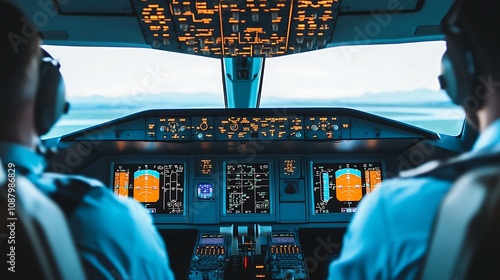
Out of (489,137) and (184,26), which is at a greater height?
(184,26)

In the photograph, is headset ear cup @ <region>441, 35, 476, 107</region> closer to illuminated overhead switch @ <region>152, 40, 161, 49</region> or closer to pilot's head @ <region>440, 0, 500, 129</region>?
pilot's head @ <region>440, 0, 500, 129</region>

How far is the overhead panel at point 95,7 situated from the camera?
180 centimetres

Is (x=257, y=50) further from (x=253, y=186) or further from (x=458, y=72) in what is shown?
(x=253, y=186)

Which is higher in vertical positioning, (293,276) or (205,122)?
(205,122)

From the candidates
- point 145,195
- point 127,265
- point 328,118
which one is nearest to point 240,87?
point 328,118

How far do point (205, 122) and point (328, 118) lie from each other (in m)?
0.93

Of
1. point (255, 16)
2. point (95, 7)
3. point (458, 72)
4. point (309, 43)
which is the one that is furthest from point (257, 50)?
point (458, 72)

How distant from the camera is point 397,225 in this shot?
2.56 ft

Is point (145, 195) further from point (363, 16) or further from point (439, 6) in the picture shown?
point (439, 6)

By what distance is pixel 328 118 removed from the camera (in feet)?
12.1

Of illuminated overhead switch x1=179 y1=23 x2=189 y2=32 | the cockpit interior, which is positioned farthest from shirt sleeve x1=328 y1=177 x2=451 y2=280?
the cockpit interior

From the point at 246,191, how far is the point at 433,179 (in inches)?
133

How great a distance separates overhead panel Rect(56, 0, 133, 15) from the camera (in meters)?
1.80

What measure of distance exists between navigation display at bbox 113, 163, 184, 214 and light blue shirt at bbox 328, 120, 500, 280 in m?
3.29
